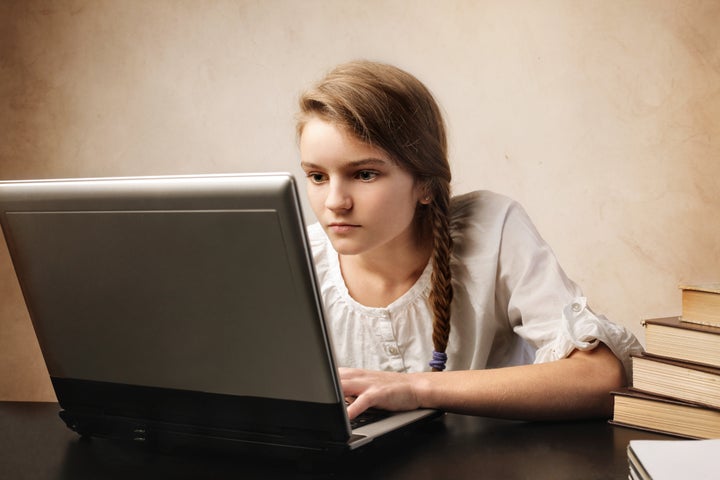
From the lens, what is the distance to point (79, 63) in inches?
111

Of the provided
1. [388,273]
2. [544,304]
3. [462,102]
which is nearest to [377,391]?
[544,304]

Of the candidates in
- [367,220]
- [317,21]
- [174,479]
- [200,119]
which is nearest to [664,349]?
[367,220]

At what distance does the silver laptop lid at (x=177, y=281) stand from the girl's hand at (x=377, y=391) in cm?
15

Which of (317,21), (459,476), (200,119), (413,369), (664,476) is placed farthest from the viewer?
(200,119)

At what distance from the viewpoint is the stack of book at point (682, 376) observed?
950 millimetres

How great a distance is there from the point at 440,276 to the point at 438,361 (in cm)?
15

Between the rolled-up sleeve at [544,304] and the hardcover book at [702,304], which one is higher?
the hardcover book at [702,304]

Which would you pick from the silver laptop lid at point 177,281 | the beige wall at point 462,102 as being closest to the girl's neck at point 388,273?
the silver laptop lid at point 177,281

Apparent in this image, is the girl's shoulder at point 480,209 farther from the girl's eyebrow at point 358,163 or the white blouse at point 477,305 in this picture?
the girl's eyebrow at point 358,163

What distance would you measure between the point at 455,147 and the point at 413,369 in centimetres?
108

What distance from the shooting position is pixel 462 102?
7.97 ft

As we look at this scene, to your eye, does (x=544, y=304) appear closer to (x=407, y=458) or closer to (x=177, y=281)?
(x=407, y=458)

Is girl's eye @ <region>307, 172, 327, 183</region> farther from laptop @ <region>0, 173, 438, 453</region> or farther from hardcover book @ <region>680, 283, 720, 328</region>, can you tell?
hardcover book @ <region>680, 283, 720, 328</region>

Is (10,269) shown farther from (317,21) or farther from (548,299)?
(548,299)
